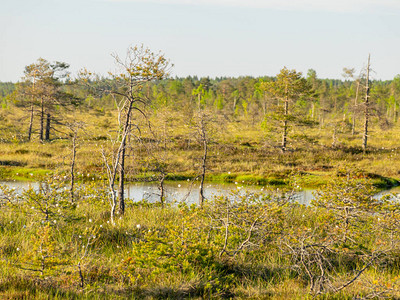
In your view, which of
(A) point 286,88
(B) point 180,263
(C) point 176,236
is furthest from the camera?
(A) point 286,88

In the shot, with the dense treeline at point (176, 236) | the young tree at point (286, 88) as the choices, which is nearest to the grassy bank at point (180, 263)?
the dense treeline at point (176, 236)

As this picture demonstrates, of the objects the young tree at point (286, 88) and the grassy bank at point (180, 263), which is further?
the young tree at point (286, 88)

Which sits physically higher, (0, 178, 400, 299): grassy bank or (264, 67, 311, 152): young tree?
(264, 67, 311, 152): young tree

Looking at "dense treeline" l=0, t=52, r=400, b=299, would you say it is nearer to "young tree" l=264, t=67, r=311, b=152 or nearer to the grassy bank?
the grassy bank

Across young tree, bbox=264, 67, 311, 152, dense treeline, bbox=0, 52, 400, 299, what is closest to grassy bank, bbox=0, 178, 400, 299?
dense treeline, bbox=0, 52, 400, 299

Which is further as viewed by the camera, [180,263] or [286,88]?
[286,88]

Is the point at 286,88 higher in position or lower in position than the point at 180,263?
higher

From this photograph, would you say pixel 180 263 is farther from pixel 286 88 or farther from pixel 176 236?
pixel 286 88

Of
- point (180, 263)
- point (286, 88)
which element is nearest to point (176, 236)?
point (180, 263)

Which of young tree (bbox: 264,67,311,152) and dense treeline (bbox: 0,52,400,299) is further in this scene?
young tree (bbox: 264,67,311,152)

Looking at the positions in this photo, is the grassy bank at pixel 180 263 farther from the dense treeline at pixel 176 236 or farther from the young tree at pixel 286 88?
the young tree at pixel 286 88

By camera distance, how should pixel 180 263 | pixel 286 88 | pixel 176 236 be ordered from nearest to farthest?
1. pixel 180 263
2. pixel 176 236
3. pixel 286 88

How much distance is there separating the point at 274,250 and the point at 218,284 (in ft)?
5.88

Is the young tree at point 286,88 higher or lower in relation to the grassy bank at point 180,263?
higher
